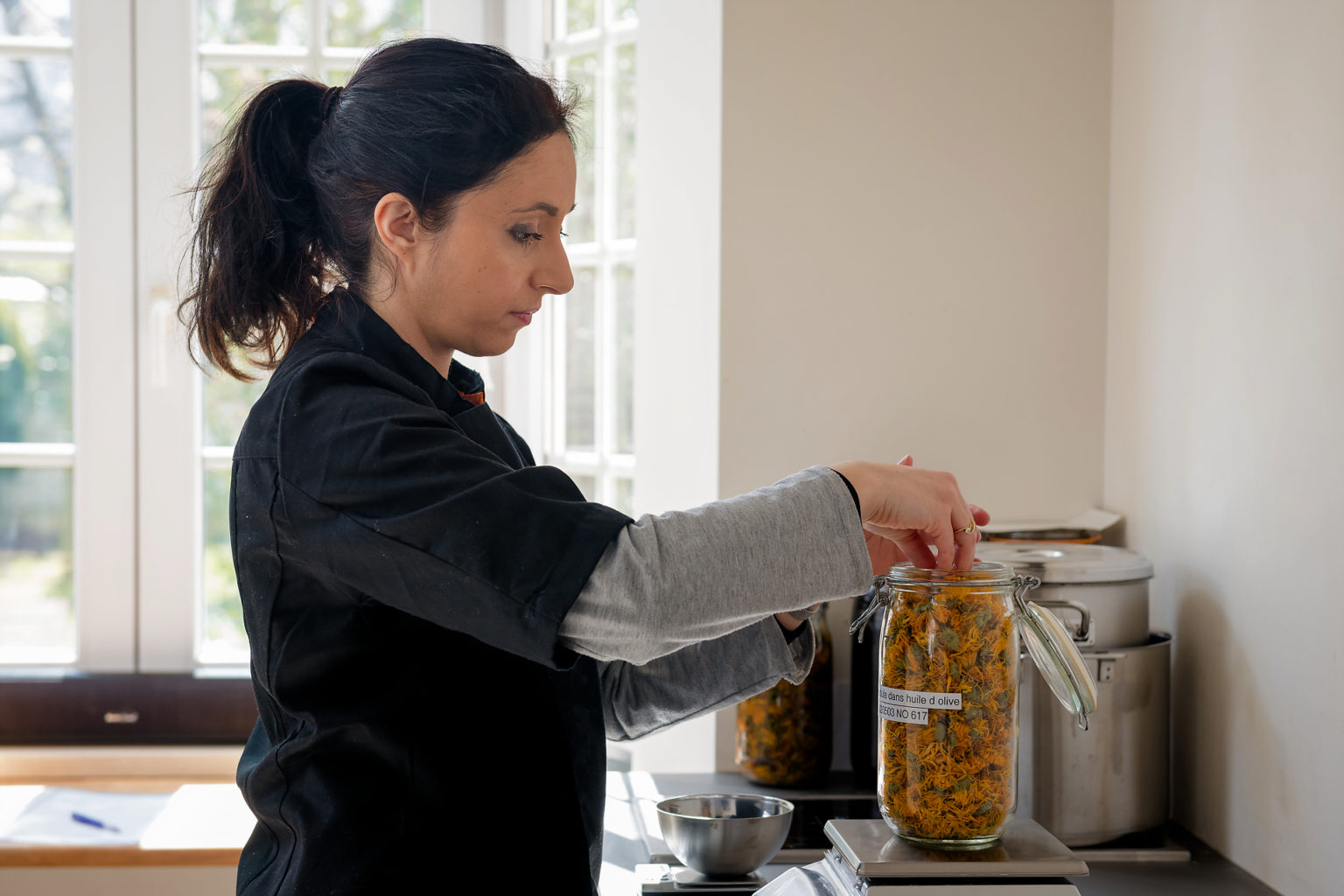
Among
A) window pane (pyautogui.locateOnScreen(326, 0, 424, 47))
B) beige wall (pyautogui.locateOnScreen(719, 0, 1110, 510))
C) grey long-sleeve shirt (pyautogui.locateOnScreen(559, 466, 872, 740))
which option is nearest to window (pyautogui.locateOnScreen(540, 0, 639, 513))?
window pane (pyautogui.locateOnScreen(326, 0, 424, 47))

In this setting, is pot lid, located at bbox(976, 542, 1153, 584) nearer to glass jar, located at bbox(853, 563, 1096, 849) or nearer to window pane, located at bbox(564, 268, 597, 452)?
glass jar, located at bbox(853, 563, 1096, 849)

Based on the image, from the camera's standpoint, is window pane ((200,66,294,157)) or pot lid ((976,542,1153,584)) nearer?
pot lid ((976,542,1153,584))

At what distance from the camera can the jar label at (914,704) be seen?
831mm

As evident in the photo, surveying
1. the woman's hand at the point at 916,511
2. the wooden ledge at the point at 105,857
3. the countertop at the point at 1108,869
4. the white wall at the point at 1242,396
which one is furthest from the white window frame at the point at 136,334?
the woman's hand at the point at 916,511

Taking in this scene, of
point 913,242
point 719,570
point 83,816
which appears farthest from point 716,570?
point 83,816

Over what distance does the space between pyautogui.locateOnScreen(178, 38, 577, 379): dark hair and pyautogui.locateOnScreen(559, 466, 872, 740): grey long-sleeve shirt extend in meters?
0.30

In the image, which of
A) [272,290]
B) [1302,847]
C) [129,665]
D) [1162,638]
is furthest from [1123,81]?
[129,665]

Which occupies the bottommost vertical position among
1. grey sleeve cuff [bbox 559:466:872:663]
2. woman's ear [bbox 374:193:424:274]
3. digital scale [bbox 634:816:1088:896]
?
digital scale [bbox 634:816:1088:896]

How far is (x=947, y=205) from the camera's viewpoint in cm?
154

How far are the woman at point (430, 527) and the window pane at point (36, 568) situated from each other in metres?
1.58

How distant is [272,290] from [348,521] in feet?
0.94

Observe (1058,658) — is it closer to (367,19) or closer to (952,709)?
(952,709)

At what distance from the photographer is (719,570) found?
26.8 inches

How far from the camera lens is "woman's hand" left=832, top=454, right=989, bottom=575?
75 centimetres
